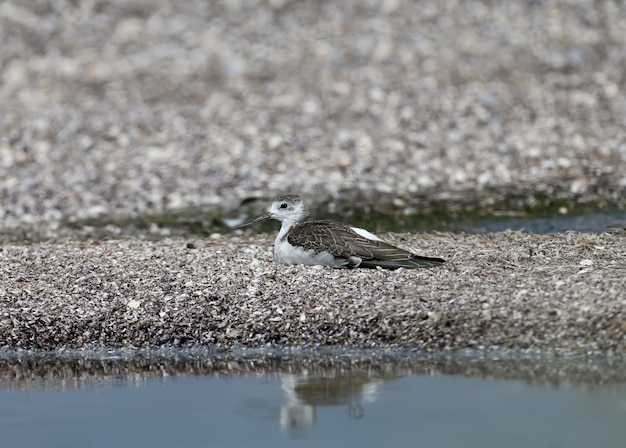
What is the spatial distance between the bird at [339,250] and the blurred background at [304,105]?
3342mm

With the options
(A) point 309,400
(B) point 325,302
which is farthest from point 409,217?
(A) point 309,400

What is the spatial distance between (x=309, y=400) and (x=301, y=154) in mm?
7141

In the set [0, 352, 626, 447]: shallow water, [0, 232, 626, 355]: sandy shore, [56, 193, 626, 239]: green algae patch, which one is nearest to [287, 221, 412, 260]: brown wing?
[0, 232, 626, 355]: sandy shore

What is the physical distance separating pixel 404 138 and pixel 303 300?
6159mm

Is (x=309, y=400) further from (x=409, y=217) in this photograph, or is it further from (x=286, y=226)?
(x=409, y=217)

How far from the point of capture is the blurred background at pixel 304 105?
43.0ft

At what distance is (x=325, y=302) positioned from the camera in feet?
27.6

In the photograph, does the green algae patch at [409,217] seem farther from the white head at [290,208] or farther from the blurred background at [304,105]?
the white head at [290,208]

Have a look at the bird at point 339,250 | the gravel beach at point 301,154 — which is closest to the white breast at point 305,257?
the bird at point 339,250

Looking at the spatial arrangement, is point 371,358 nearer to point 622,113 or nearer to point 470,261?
point 470,261

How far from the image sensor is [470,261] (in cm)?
919

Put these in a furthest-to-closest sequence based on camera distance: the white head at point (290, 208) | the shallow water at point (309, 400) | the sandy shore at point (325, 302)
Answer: the white head at point (290, 208), the sandy shore at point (325, 302), the shallow water at point (309, 400)

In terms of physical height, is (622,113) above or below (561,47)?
below

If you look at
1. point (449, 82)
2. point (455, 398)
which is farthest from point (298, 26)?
point (455, 398)
